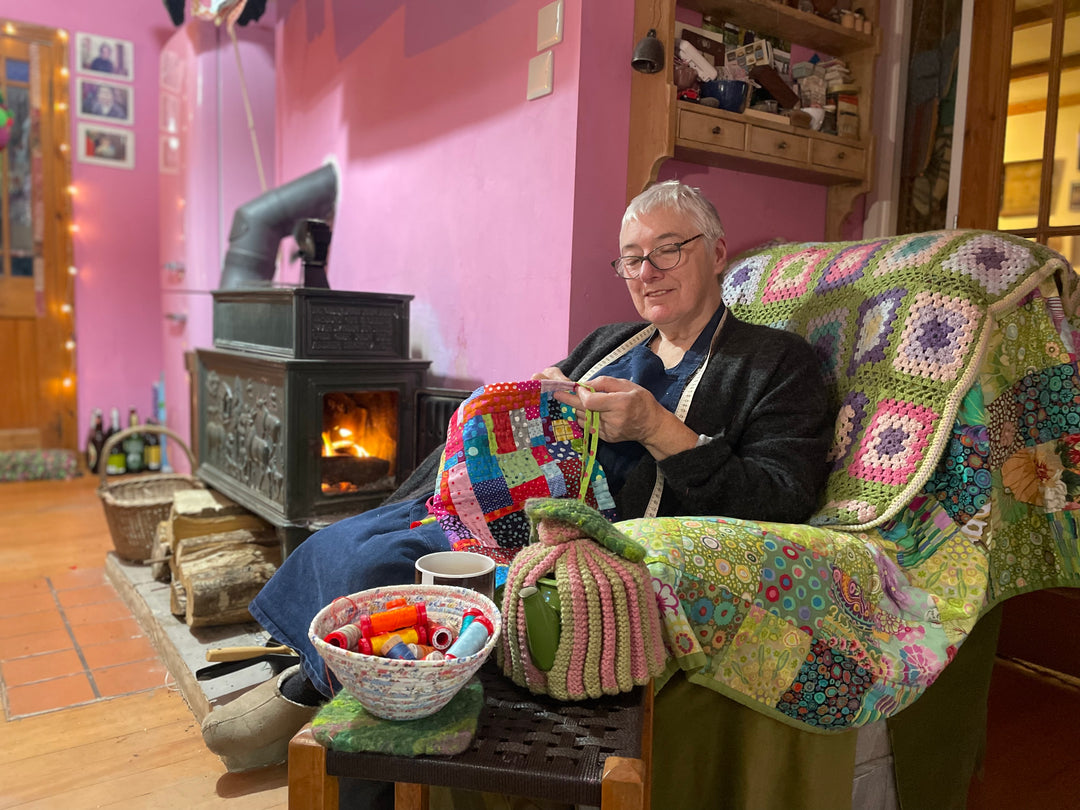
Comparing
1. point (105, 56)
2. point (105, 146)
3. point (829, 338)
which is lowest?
point (829, 338)

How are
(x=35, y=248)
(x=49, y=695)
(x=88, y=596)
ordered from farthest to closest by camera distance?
(x=35, y=248) → (x=88, y=596) → (x=49, y=695)

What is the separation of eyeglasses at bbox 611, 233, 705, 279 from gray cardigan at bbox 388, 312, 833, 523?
0.52 ft

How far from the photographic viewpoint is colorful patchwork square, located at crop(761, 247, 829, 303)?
155 centimetres

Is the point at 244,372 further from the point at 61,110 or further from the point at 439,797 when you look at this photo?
the point at 61,110

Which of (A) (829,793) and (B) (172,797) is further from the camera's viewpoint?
(B) (172,797)

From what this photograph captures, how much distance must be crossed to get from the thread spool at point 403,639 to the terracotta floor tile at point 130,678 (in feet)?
4.74

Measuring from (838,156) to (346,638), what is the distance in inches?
75.2

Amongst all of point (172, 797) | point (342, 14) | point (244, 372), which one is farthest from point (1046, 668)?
point (342, 14)

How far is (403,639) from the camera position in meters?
0.77

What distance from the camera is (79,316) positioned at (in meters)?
4.40

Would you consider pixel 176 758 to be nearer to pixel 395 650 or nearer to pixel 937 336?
pixel 395 650

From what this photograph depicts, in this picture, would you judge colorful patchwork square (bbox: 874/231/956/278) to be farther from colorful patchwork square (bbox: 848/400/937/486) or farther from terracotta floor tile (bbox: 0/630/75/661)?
terracotta floor tile (bbox: 0/630/75/661)

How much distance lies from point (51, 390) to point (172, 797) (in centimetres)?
368

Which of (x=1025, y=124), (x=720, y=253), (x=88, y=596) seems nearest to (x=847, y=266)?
(x=720, y=253)
